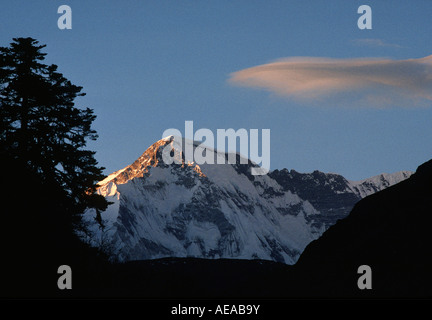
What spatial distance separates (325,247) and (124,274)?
28.7 feet

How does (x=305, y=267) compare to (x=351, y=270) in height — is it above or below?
below

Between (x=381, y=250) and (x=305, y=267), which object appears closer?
(x=381, y=250)

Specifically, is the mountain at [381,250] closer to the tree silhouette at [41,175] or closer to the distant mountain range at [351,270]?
the distant mountain range at [351,270]

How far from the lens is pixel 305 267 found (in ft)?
96.3

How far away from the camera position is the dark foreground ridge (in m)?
24.7

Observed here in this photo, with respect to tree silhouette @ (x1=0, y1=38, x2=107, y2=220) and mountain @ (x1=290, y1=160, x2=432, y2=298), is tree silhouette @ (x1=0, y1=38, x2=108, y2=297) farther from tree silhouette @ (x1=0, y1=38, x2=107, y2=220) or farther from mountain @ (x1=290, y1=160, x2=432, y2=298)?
mountain @ (x1=290, y1=160, x2=432, y2=298)

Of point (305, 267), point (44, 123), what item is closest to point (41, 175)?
point (44, 123)

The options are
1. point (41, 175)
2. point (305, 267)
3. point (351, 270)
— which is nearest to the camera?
point (351, 270)

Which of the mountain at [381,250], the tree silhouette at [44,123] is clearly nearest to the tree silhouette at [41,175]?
the tree silhouette at [44,123]

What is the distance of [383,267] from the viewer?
25641 millimetres

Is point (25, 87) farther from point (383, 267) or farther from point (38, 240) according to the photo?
point (383, 267)

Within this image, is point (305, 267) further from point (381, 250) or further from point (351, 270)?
point (381, 250)
